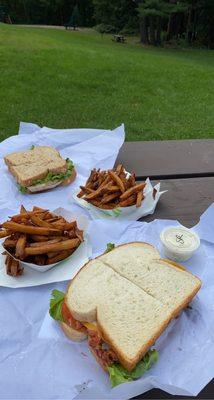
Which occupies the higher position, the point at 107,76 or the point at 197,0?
the point at 197,0

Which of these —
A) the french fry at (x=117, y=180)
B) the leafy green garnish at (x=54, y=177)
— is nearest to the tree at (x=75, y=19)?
the leafy green garnish at (x=54, y=177)

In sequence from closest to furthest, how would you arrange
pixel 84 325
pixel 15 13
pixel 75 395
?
pixel 75 395 → pixel 84 325 → pixel 15 13

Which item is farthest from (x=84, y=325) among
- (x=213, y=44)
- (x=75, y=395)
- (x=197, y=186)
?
(x=213, y=44)

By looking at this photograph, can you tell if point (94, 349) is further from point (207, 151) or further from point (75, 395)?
point (207, 151)

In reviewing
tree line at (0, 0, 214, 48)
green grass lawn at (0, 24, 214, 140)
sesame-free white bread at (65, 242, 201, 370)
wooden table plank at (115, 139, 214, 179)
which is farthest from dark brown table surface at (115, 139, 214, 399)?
tree line at (0, 0, 214, 48)

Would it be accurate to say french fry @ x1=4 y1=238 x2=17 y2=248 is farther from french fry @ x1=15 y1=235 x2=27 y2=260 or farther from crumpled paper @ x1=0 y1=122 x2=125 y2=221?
crumpled paper @ x1=0 y1=122 x2=125 y2=221

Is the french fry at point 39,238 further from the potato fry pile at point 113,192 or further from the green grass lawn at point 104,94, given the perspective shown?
the green grass lawn at point 104,94

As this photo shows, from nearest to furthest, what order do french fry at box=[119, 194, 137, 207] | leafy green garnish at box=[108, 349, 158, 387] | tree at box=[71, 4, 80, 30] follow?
leafy green garnish at box=[108, 349, 158, 387], french fry at box=[119, 194, 137, 207], tree at box=[71, 4, 80, 30]

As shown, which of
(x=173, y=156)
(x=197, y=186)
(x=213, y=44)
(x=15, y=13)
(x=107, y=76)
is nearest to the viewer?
(x=197, y=186)
